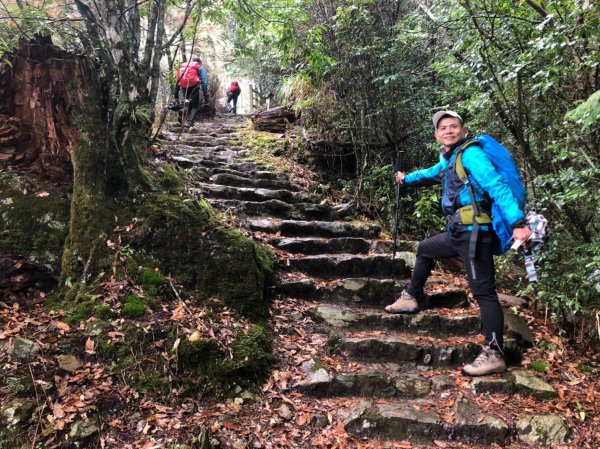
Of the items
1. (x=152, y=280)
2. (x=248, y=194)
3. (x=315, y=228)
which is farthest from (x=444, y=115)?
(x=248, y=194)

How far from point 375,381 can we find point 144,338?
7.07 feet

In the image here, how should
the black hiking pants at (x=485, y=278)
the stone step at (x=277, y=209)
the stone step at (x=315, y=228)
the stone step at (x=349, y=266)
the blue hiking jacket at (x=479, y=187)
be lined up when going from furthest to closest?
the stone step at (x=277, y=209)
the stone step at (x=315, y=228)
the stone step at (x=349, y=266)
the black hiking pants at (x=485, y=278)
the blue hiking jacket at (x=479, y=187)

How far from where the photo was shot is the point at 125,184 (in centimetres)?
423

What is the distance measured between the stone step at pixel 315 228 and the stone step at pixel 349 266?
95 cm

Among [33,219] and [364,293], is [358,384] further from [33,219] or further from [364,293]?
[33,219]

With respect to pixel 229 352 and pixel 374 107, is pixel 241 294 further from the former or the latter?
pixel 374 107

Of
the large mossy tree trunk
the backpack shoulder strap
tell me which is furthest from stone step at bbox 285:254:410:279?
the backpack shoulder strap

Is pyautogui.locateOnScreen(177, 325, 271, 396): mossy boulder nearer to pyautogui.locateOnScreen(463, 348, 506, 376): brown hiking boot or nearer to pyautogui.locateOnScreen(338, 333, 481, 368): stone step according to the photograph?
pyautogui.locateOnScreen(338, 333, 481, 368): stone step

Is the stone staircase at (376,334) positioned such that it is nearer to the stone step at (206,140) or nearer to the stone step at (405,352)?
the stone step at (405,352)

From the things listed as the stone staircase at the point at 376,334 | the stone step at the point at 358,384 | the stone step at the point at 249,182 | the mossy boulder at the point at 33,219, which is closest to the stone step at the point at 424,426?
the stone staircase at the point at 376,334

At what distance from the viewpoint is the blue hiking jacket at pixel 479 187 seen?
3.31 meters

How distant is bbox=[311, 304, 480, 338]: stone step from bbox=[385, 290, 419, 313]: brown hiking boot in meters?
0.06

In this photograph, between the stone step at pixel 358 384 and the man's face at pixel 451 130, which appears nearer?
the stone step at pixel 358 384

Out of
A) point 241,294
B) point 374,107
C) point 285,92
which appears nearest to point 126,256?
point 241,294
